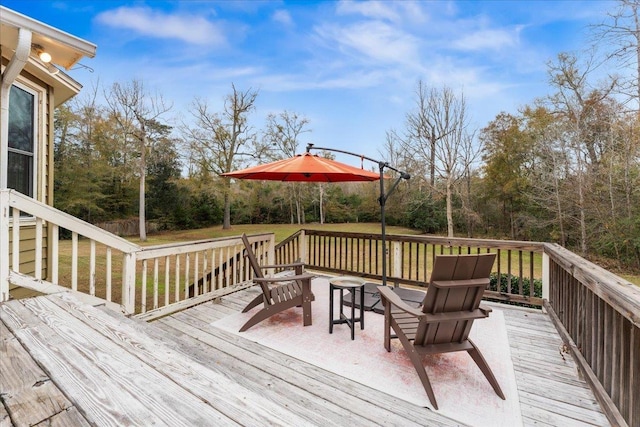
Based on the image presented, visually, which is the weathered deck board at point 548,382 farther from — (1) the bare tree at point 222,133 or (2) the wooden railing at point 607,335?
(1) the bare tree at point 222,133

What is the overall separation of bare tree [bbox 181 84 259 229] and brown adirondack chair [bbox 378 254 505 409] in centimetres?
1558

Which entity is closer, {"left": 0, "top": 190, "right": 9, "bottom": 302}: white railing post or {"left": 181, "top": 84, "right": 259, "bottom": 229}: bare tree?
{"left": 0, "top": 190, "right": 9, "bottom": 302}: white railing post

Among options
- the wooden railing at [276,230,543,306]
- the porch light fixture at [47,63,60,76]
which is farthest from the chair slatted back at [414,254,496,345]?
the porch light fixture at [47,63,60,76]

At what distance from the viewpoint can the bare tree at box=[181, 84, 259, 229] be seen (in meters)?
16.8

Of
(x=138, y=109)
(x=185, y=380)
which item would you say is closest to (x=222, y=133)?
(x=138, y=109)

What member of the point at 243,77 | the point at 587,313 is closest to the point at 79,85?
the point at 587,313

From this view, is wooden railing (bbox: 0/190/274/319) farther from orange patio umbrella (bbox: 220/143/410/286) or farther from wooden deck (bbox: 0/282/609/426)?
orange patio umbrella (bbox: 220/143/410/286)

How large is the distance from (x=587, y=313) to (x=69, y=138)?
21.4 metres

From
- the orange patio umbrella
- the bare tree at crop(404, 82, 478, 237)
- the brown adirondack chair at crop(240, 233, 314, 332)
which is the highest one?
the bare tree at crop(404, 82, 478, 237)

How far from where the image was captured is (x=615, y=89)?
7043 millimetres

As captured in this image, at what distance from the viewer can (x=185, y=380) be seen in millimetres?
1265

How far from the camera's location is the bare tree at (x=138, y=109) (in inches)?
569

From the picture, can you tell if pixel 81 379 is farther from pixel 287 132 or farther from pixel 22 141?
pixel 287 132

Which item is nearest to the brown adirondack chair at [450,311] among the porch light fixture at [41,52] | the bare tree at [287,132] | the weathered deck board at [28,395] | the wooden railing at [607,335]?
the wooden railing at [607,335]
